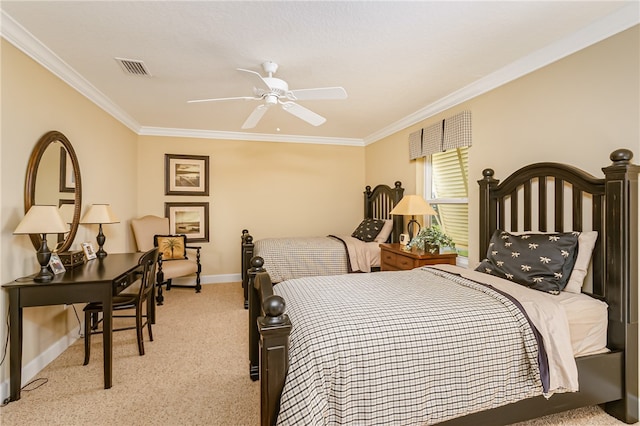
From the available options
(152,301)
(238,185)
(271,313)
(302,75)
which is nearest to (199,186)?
(238,185)

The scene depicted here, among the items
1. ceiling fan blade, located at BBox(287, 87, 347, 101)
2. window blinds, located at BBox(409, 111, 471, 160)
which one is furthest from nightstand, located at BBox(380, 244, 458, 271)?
ceiling fan blade, located at BBox(287, 87, 347, 101)

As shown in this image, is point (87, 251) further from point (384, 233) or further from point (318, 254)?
point (384, 233)

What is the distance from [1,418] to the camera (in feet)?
6.60

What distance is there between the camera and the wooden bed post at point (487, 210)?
2977 mm

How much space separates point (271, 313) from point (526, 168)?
7.85ft

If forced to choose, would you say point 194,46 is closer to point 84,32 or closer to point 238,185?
point 84,32

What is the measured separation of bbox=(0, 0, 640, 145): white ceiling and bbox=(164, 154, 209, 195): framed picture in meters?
1.59

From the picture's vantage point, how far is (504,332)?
5.57 feet

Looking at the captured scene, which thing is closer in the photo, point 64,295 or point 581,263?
point 581,263

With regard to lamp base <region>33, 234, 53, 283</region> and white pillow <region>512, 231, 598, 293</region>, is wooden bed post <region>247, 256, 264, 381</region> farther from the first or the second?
white pillow <region>512, 231, 598, 293</region>

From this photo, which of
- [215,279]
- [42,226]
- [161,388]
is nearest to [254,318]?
[161,388]

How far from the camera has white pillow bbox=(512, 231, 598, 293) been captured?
82.4 inches

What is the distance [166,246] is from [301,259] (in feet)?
6.80

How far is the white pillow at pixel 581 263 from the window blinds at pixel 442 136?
5.03ft
